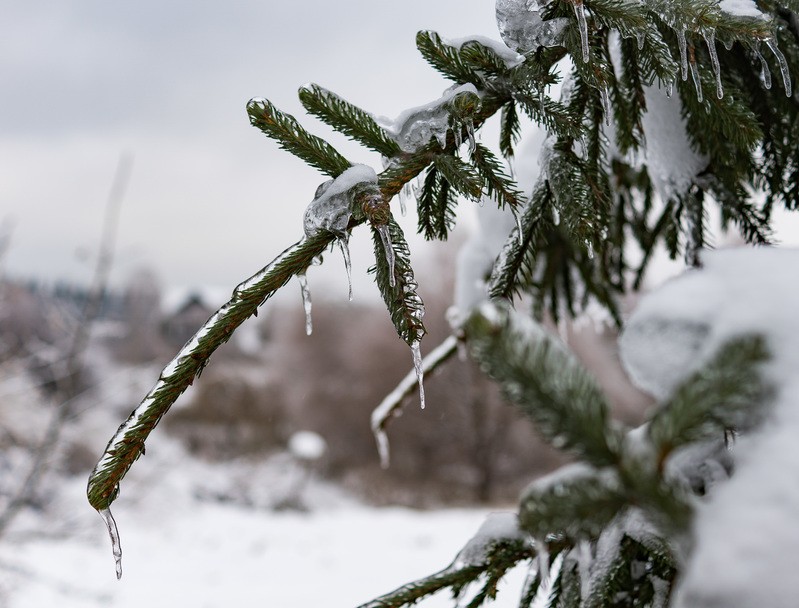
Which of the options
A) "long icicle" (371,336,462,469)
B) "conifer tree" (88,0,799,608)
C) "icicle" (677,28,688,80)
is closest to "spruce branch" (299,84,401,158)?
"conifer tree" (88,0,799,608)

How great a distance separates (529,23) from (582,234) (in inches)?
9.2

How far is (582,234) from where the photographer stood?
64 centimetres

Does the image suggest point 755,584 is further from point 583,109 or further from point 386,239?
point 583,109

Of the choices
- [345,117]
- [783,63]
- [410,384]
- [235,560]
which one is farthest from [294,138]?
[235,560]

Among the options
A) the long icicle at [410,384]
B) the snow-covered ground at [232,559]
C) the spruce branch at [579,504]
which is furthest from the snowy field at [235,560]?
the spruce branch at [579,504]

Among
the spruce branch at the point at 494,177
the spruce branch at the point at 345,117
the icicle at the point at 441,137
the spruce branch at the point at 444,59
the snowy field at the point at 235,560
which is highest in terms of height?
the snowy field at the point at 235,560

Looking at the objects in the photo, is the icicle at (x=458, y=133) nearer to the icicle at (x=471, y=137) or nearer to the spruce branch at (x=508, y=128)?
the icicle at (x=471, y=137)

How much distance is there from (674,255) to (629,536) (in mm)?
762

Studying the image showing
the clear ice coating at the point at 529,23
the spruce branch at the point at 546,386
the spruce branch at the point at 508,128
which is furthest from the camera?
the spruce branch at the point at 508,128

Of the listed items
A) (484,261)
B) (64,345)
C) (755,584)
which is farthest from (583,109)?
(64,345)

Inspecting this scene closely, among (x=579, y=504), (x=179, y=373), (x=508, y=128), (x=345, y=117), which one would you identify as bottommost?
(x=579, y=504)

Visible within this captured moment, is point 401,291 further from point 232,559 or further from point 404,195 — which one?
point 232,559

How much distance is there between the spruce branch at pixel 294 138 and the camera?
59 cm

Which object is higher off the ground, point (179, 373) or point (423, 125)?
point (423, 125)
